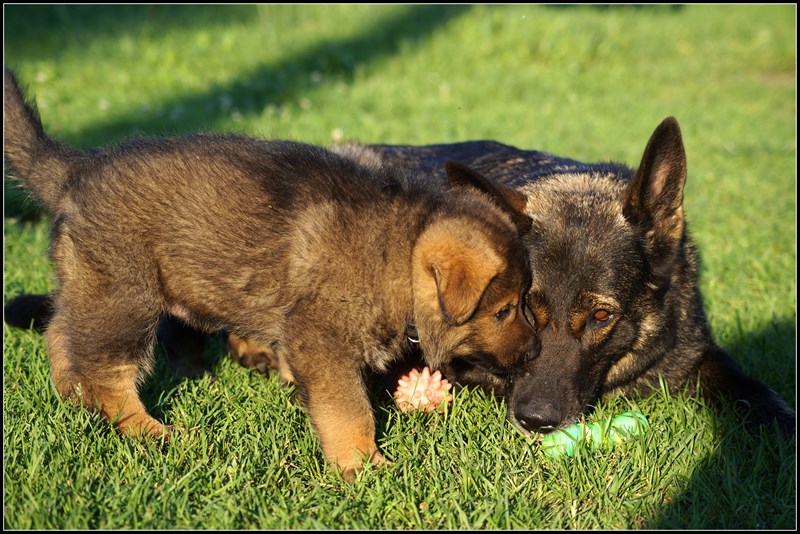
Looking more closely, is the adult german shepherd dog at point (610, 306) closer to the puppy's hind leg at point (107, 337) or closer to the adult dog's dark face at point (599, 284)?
the adult dog's dark face at point (599, 284)

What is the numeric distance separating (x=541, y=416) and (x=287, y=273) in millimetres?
1349

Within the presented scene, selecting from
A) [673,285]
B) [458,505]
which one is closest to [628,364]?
[673,285]

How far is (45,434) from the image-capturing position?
3527 millimetres

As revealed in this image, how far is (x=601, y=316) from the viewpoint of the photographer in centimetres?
402

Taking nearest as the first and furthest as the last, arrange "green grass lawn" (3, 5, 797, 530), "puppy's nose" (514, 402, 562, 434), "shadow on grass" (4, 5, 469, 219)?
"green grass lawn" (3, 5, 797, 530) → "puppy's nose" (514, 402, 562, 434) → "shadow on grass" (4, 5, 469, 219)

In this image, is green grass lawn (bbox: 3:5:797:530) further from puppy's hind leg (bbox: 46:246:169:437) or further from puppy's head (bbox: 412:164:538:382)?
puppy's head (bbox: 412:164:538:382)

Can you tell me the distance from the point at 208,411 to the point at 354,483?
A: 3.27 feet

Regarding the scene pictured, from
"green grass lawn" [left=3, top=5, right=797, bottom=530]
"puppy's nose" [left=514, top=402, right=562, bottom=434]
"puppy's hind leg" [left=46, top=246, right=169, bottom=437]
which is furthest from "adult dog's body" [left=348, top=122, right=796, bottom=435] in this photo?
"puppy's hind leg" [left=46, top=246, right=169, bottom=437]

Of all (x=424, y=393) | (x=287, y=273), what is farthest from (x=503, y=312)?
(x=287, y=273)

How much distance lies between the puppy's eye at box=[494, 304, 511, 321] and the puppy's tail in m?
2.20

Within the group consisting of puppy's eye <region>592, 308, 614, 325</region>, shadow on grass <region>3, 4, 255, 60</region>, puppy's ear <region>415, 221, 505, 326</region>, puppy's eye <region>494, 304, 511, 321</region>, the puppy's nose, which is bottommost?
shadow on grass <region>3, 4, 255, 60</region>

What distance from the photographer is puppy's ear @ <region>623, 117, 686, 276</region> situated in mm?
3926

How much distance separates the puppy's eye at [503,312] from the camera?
3.63m

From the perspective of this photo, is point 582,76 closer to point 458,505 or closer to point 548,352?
point 548,352
